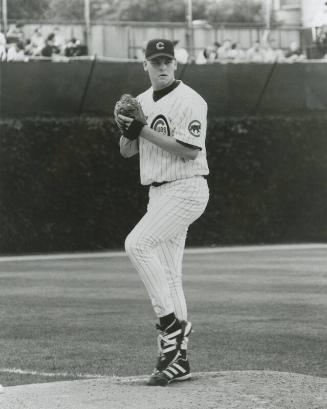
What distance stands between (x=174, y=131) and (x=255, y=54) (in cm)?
1857

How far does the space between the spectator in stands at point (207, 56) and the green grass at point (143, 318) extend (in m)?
7.91

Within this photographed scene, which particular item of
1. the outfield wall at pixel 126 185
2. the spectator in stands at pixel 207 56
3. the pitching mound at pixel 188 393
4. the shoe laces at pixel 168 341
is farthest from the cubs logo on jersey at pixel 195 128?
the spectator in stands at pixel 207 56

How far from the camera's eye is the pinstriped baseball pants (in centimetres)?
594

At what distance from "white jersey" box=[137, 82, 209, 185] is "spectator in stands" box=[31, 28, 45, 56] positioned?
1603 cm

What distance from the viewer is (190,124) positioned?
601 cm

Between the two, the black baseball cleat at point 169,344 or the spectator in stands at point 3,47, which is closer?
the black baseball cleat at point 169,344

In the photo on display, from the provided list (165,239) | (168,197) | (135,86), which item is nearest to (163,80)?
(168,197)

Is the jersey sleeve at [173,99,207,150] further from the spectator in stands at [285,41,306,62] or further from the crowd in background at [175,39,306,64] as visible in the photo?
the spectator in stands at [285,41,306,62]

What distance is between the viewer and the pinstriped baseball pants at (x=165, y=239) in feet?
19.5

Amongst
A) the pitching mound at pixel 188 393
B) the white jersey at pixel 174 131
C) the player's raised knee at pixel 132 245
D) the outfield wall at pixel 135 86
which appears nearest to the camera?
the pitching mound at pixel 188 393

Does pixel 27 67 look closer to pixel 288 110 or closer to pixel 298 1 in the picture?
pixel 288 110

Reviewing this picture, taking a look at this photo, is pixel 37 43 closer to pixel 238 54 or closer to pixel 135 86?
pixel 135 86

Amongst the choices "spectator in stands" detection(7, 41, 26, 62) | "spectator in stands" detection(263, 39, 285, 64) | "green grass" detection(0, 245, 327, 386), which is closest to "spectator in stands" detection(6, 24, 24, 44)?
"spectator in stands" detection(7, 41, 26, 62)

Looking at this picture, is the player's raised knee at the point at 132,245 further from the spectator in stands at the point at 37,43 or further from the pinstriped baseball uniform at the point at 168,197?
the spectator in stands at the point at 37,43
